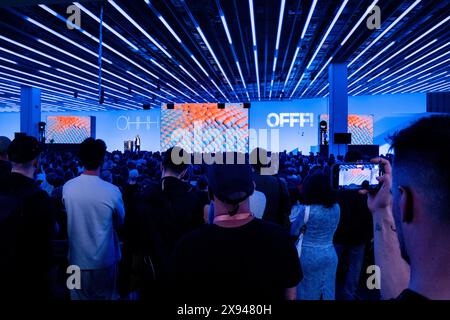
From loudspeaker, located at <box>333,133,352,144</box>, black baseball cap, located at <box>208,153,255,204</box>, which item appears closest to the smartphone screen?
black baseball cap, located at <box>208,153,255,204</box>

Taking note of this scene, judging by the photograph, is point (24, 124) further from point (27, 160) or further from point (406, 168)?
point (406, 168)

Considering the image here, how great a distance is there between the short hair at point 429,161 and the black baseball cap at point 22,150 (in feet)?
8.48

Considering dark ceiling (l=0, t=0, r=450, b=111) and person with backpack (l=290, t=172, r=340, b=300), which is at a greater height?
dark ceiling (l=0, t=0, r=450, b=111)

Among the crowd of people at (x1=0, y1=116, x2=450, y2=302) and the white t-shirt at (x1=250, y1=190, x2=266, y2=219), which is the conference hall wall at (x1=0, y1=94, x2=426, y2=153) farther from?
the white t-shirt at (x1=250, y1=190, x2=266, y2=219)

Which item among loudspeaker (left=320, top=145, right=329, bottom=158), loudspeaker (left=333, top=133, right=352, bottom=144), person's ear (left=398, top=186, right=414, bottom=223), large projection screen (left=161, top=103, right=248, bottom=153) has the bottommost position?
person's ear (left=398, top=186, right=414, bottom=223)

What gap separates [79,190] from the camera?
9.30 ft

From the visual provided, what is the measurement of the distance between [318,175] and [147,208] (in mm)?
1773

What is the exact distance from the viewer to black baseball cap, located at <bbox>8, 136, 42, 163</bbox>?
2580 mm

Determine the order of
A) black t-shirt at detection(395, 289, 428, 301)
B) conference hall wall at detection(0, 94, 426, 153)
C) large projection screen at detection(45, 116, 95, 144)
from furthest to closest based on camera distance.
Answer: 1. large projection screen at detection(45, 116, 95, 144)
2. conference hall wall at detection(0, 94, 426, 153)
3. black t-shirt at detection(395, 289, 428, 301)

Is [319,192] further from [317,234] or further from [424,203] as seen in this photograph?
[424,203]

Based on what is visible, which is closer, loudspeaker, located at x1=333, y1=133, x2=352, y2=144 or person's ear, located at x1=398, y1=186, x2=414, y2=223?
person's ear, located at x1=398, y1=186, x2=414, y2=223

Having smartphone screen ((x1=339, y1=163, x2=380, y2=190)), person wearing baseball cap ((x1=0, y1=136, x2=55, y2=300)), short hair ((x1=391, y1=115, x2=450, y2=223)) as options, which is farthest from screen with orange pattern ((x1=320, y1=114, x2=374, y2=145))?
short hair ((x1=391, y1=115, x2=450, y2=223))

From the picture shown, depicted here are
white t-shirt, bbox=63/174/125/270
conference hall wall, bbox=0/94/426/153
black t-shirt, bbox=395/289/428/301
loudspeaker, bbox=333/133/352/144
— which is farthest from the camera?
conference hall wall, bbox=0/94/426/153

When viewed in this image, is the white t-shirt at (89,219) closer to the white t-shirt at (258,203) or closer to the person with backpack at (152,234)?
the person with backpack at (152,234)
